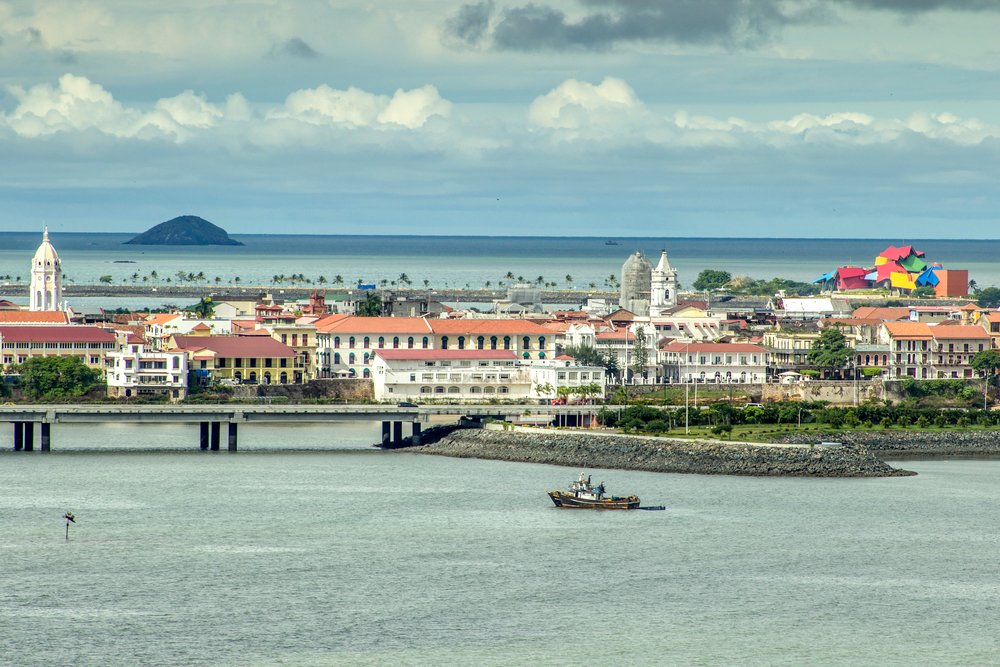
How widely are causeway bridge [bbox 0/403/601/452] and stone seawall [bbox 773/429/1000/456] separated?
13100 mm

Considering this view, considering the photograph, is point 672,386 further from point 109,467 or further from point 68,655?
point 68,655

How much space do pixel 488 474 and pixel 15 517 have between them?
22.6 meters

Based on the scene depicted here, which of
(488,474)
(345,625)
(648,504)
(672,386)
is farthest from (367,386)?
(345,625)

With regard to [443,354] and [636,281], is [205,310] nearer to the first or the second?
[443,354]

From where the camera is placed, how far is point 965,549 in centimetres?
6681

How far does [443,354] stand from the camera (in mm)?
118625

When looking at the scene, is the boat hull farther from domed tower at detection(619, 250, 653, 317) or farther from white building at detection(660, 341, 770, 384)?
domed tower at detection(619, 250, 653, 317)

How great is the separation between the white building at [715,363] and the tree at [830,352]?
429cm

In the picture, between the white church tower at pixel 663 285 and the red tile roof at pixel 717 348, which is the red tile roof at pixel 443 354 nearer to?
the red tile roof at pixel 717 348

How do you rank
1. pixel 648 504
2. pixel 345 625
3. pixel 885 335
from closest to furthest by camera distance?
pixel 345 625
pixel 648 504
pixel 885 335

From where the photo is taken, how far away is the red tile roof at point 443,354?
11744 cm

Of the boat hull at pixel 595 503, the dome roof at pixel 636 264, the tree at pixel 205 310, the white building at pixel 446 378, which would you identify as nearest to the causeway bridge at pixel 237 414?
the white building at pixel 446 378

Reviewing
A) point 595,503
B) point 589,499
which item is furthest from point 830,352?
point 595,503

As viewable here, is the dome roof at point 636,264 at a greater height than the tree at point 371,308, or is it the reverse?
the dome roof at point 636,264
